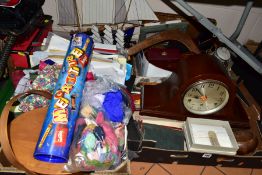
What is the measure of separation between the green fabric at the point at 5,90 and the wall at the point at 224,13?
0.52m

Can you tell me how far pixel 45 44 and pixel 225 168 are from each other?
1.01 m

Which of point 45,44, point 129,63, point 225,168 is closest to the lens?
point 225,168

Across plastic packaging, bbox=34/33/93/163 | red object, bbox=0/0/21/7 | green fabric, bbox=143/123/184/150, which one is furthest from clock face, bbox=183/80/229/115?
red object, bbox=0/0/21/7

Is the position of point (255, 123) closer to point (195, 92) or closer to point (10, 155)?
point (195, 92)

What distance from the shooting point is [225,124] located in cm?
115

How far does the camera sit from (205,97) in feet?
3.62

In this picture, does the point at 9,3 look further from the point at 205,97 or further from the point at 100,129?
the point at 205,97

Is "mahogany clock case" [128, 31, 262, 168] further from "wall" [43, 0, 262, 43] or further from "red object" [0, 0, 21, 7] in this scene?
"red object" [0, 0, 21, 7]

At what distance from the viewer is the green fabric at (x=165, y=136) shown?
1.12 m

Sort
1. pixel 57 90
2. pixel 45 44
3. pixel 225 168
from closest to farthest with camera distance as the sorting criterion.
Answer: pixel 57 90 < pixel 225 168 < pixel 45 44

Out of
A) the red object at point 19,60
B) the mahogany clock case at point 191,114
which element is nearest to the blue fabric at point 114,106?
the mahogany clock case at point 191,114

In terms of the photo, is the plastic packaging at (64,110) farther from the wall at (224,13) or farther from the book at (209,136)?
the wall at (224,13)

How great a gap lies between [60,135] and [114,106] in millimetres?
250

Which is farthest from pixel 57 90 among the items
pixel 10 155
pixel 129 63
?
pixel 129 63
